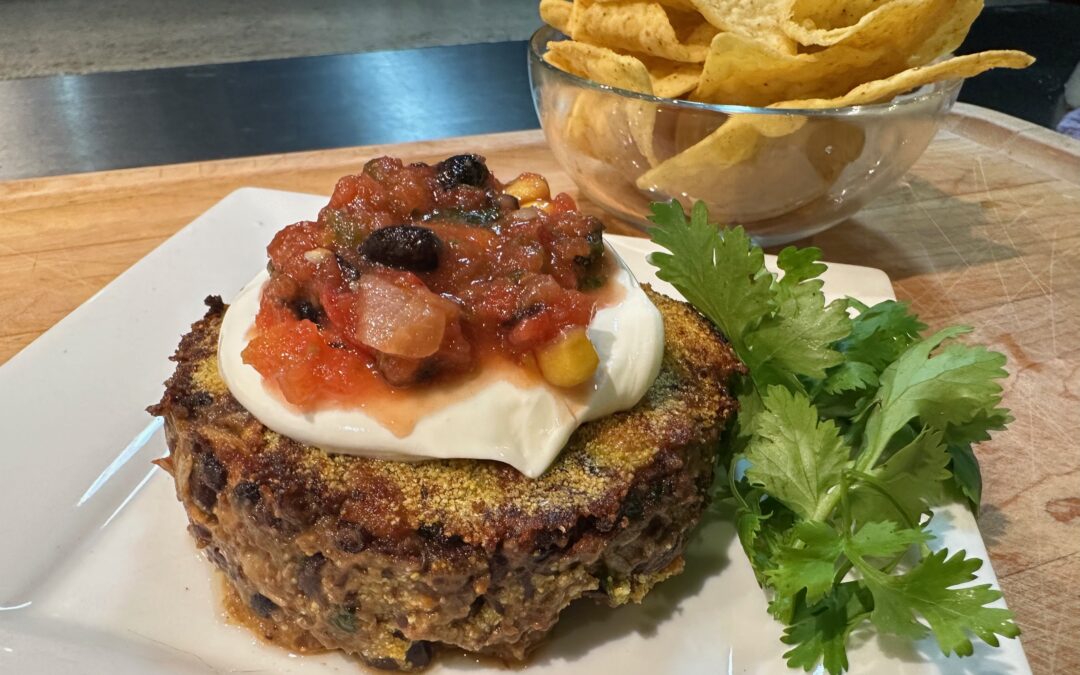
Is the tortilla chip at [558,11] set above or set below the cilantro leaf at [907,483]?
above

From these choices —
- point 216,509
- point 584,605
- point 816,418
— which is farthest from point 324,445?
point 816,418

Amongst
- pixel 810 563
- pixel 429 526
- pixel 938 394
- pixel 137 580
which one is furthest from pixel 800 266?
pixel 137 580

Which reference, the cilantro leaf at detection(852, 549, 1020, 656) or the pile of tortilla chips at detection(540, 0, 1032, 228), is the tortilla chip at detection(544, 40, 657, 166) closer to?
the pile of tortilla chips at detection(540, 0, 1032, 228)

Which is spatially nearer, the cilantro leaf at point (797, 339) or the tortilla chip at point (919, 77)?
the cilantro leaf at point (797, 339)

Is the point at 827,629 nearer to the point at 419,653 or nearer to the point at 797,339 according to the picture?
the point at 797,339

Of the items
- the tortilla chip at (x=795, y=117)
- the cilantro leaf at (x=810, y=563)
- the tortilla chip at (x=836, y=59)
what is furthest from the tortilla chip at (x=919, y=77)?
the cilantro leaf at (x=810, y=563)

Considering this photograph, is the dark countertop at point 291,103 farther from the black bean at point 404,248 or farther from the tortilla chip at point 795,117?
the black bean at point 404,248
